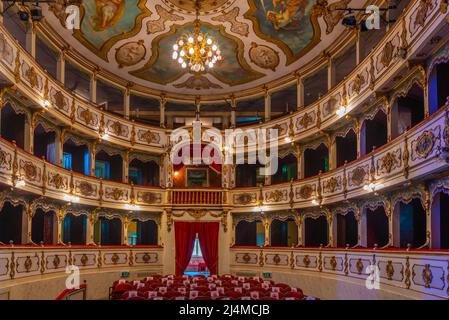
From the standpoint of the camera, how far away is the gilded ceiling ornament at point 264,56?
2115 centimetres

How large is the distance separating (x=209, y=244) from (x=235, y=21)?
10.8 m

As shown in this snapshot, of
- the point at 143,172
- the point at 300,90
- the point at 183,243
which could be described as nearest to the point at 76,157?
the point at 143,172

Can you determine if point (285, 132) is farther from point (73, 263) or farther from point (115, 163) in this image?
point (73, 263)

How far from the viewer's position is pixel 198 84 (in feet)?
81.4

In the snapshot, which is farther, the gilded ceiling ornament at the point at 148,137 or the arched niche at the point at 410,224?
the gilded ceiling ornament at the point at 148,137

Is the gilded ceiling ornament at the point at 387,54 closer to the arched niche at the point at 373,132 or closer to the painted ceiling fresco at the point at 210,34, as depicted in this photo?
the painted ceiling fresco at the point at 210,34

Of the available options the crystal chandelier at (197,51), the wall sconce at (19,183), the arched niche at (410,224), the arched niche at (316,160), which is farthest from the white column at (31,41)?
the arched niche at (410,224)

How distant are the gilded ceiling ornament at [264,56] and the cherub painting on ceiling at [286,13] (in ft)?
7.30

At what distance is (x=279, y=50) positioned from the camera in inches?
823

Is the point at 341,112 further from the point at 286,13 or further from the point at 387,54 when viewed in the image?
the point at 286,13
